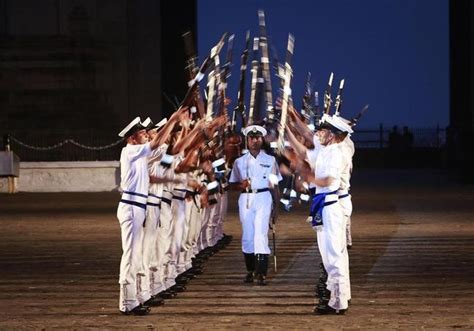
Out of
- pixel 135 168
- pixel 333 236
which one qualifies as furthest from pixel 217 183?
pixel 333 236

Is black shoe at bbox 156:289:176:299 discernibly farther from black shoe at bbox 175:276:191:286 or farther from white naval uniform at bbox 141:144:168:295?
black shoe at bbox 175:276:191:286

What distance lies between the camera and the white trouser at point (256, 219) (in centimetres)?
1602

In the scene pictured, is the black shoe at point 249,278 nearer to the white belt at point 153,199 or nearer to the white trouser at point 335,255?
the white belt at point 153,199

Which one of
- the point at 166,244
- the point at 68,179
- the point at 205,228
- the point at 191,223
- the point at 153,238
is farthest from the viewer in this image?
the point at 68,179

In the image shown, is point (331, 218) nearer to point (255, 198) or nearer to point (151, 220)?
point (151, 220)

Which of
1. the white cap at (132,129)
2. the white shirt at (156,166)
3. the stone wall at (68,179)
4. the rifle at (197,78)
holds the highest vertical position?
the rifle at (197,78)

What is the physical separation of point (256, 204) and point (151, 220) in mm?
2305

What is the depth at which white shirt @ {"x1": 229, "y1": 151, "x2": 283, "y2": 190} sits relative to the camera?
16.1 m

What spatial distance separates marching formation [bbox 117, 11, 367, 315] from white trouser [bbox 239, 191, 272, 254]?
12 mm

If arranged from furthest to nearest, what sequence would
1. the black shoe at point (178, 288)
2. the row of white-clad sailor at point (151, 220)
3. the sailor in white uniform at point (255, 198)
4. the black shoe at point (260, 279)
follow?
the sailor in white uniform at point (255, 198)
the black shoe at point (260, 279)
the black shoe at point (178, 288)
the row of white-clad sailor at point (151, 220)

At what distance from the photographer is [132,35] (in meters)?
42.2

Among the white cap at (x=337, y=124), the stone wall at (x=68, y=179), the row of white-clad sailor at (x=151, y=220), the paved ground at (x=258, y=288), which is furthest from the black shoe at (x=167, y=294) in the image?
the stone wall at (x=68, y=179)

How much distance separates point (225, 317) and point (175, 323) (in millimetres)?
612

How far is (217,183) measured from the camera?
52.9 feet
